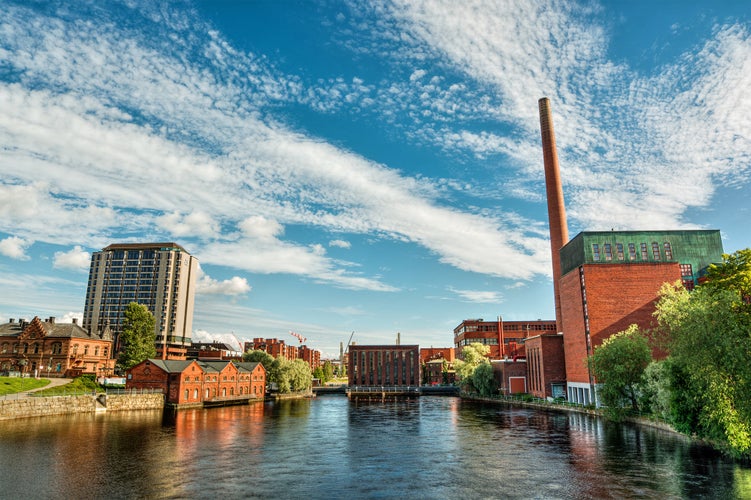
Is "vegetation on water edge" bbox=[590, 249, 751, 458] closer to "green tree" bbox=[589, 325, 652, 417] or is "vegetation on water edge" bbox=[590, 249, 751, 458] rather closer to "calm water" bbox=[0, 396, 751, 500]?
"calm water" bbox=[0, 396, 751, 500]

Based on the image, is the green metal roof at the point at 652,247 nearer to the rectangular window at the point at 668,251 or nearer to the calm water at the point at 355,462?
the rectangular window at the point at 668,251

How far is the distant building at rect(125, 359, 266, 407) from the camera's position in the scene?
87375 mm

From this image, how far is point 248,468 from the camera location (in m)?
35.1

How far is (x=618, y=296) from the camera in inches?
3118

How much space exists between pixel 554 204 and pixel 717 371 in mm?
65559

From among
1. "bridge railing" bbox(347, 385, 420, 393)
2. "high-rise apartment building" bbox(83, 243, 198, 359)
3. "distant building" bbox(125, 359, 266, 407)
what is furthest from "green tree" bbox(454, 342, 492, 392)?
"high-rise apartment building" bbox(83, 243, 198, 359)

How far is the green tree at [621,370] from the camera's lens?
59.4m

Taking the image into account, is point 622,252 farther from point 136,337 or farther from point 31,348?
point 31,348

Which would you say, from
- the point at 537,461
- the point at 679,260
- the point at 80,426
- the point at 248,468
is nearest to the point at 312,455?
the point at 248,468

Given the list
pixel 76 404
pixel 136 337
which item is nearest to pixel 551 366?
pixel 76 404

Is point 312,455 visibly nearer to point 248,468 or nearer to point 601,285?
point 248,468

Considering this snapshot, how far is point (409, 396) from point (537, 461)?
119895 mm

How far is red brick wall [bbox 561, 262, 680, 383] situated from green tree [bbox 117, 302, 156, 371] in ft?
279

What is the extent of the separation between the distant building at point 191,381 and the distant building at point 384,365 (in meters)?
71.1
